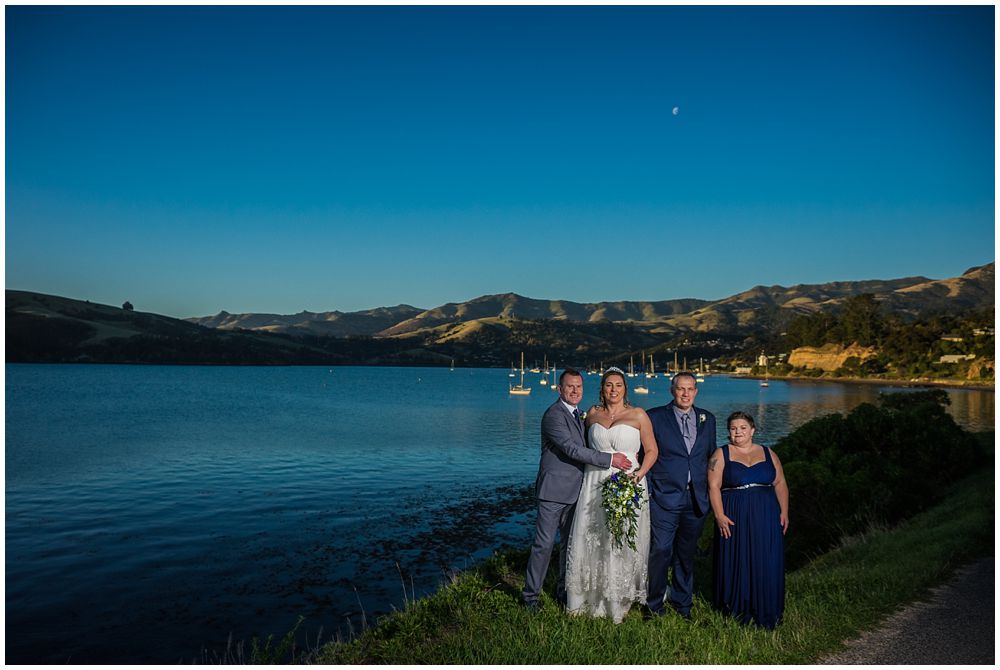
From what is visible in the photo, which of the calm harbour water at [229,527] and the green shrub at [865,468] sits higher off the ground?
the green shrub at [865,468]

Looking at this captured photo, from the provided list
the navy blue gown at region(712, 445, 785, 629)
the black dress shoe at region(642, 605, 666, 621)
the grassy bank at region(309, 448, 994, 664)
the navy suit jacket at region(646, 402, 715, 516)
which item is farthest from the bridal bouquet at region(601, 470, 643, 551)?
the navy blue gown at region(712, 445, 785, 629)

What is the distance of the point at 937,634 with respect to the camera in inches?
274

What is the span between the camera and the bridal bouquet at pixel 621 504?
714cm

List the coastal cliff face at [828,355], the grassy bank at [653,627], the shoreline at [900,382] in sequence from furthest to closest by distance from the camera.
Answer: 1. the coastal cliff face at [828,355]
2. the shoreline at [900,382]
3. the grassy bank at [653,627]

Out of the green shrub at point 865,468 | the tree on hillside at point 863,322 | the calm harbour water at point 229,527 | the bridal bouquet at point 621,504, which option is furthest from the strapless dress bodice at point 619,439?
the tree on hillside at point 863,322

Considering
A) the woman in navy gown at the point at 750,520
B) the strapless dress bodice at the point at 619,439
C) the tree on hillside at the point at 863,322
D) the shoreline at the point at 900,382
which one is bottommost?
the shoreline at the point at 900,382

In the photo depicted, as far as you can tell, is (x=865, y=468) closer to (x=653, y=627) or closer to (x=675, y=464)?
(x=675, y=464)

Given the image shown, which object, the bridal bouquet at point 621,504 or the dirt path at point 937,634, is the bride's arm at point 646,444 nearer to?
the bridal bouquet at point 621,504

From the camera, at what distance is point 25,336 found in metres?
196

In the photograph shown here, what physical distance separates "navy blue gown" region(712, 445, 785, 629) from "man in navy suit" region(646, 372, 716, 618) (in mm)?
287

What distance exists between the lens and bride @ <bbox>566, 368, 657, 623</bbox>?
7.24 m

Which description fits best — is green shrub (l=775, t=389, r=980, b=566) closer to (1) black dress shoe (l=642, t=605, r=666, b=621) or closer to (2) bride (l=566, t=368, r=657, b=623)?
(1) black dress shoe (l=642, t=605, r=666, b=621)

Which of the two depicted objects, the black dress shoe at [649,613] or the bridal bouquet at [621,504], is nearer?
the bridal bouquet at [621,504]

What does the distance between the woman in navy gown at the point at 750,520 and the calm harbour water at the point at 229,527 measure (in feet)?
18.6
